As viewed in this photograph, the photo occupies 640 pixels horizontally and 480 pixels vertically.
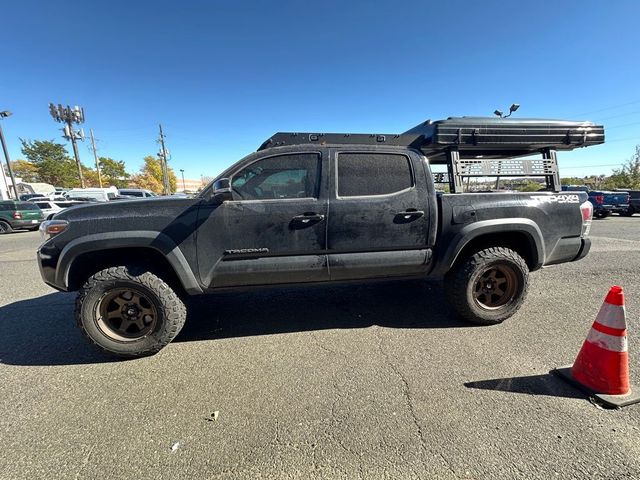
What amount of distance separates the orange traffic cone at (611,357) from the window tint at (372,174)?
1.84m

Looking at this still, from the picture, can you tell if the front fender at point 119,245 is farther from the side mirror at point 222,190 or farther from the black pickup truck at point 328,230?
the side mirror at point 222,190

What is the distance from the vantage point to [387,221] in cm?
297

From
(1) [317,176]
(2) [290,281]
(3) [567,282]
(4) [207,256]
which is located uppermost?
(1) [317,176]

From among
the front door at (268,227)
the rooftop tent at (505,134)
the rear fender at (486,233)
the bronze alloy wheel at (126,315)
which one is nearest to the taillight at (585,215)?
the rear fender at (486,233)

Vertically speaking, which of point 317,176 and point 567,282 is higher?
point 317,176

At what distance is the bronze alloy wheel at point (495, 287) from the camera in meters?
3.26

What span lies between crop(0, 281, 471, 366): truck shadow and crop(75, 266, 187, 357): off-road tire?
258 mm

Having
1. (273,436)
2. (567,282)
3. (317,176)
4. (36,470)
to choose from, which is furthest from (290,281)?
(567,282)

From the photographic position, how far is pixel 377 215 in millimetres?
2941

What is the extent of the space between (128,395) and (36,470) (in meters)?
0.63

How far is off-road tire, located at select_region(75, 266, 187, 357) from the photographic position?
104 inches

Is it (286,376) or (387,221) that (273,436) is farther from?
(387,221)

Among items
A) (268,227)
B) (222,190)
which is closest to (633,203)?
(268,227)

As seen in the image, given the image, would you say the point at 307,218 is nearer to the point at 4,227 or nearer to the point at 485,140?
the point at 485,140
